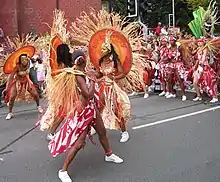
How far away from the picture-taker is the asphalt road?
5.73 metres

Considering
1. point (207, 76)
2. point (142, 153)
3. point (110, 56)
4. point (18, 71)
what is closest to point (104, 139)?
point (142, 153)

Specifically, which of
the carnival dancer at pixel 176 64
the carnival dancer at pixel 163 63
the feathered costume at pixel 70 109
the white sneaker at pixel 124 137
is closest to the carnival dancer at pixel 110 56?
the white sneaker at pixel 124 137

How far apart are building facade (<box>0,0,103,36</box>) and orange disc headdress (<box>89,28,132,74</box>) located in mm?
16009

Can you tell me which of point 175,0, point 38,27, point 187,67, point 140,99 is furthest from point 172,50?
point 175,0

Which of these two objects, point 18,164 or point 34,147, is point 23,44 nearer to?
point 34,147

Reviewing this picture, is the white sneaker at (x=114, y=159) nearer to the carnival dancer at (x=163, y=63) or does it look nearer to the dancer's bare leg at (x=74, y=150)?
the dancer's bare leg at (x=74, y=150)

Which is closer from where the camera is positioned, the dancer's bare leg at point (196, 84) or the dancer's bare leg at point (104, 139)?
the dancer's bare leg at point (104, 139)

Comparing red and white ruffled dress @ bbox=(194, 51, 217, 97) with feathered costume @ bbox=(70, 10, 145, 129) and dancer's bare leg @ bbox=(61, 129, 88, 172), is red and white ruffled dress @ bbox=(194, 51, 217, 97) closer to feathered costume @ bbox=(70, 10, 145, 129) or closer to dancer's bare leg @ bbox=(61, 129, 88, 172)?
feathered costume @ bbox=(70, 10, 145, 129)

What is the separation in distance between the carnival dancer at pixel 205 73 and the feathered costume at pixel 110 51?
3.98 m

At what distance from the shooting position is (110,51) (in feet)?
23.0

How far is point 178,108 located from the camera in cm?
1055

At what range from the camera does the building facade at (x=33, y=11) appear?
22.7 meters

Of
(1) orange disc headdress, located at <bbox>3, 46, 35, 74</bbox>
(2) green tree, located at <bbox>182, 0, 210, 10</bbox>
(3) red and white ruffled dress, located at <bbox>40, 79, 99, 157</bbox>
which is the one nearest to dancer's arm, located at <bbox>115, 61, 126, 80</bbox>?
(3) red and white ruffled dress, located at <bbox>40, 79, 99, 157</bbox>

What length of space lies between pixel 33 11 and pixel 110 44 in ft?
55.8
